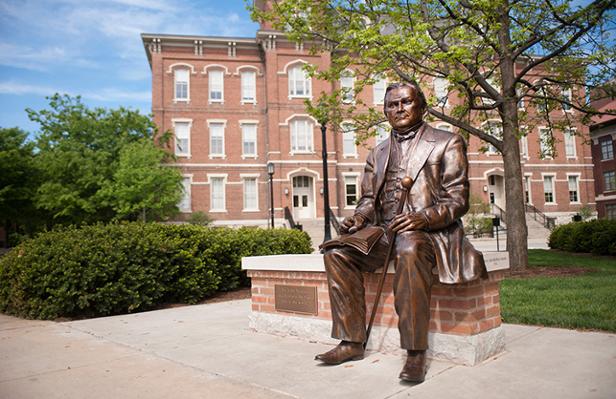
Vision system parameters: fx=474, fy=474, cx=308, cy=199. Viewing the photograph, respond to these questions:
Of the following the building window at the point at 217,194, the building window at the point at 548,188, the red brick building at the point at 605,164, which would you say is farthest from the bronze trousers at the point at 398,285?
the red brick building at the point at 605,164

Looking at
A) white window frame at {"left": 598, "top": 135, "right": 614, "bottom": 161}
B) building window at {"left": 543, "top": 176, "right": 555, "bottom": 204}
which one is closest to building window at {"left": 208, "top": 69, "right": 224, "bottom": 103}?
building window at {"left": 543, "top": 176, "right": 555, "bottom": 204}

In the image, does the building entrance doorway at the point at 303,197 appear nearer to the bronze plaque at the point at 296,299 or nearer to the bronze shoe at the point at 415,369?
the bronze plaque at the point at 296,299

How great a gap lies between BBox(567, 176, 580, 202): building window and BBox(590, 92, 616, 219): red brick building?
569 centimetres

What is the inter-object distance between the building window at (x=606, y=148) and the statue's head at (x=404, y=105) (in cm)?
4493

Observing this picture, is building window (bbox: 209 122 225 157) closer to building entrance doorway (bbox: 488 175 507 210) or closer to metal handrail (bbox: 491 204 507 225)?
metal handrail (bbox: 491 204 507 225)

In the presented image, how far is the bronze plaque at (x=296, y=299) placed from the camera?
196 inches

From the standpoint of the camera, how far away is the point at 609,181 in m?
41.7

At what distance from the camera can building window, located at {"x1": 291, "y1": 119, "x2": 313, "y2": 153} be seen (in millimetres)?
32094

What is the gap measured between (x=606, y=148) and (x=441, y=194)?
45910 millimetres

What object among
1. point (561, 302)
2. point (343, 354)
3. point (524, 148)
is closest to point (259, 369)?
point (343, 354)

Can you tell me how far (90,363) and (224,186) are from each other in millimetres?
27988

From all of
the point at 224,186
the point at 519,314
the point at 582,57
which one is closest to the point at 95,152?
the point at 224,186

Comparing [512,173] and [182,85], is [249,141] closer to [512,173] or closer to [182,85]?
[182,85]

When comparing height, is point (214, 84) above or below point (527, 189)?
above
